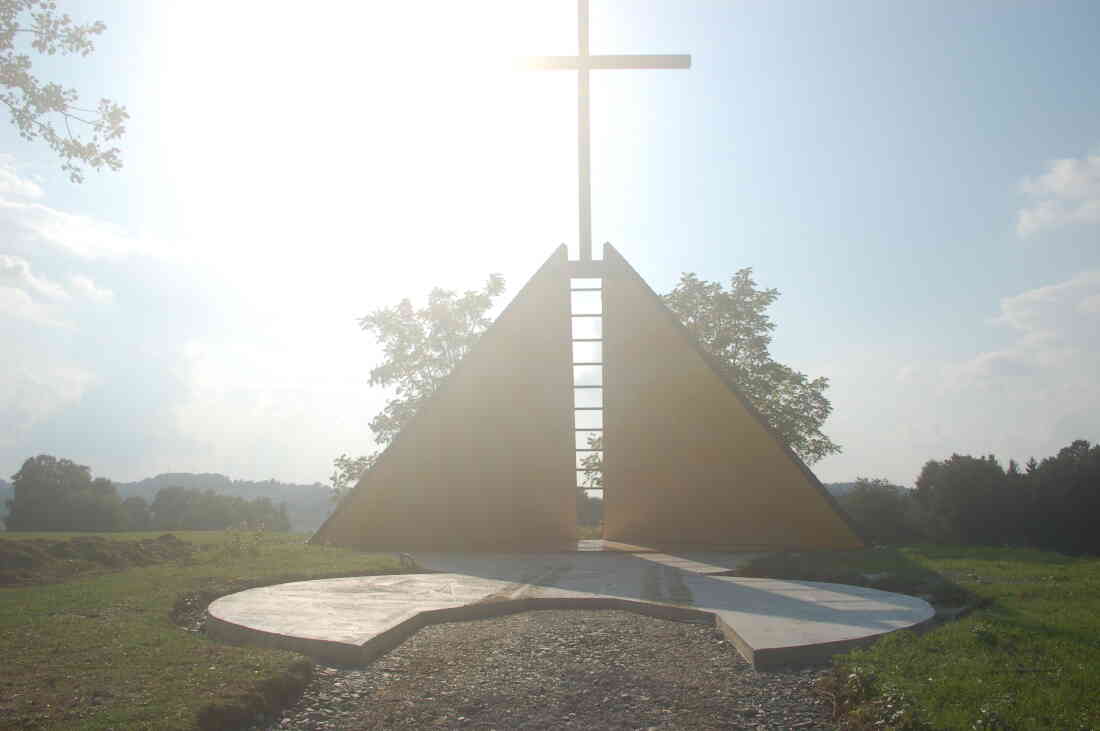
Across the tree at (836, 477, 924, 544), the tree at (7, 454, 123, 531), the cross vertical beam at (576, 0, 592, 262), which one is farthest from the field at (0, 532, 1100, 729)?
the tree at (7, 454, 123, 531)

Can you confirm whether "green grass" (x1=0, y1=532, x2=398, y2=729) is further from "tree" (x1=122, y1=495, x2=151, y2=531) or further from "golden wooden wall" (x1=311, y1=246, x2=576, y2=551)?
"tree" (x1=122, y1=495, x2=151, y2=531)

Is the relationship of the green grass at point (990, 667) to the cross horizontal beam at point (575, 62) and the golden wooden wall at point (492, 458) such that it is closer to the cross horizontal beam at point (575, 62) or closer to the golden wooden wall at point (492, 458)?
the golden wooden wall at point (492, 458)

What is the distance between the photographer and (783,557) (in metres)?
10.8

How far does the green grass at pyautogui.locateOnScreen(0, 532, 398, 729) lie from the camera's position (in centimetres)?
369

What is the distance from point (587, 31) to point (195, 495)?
21452 mm

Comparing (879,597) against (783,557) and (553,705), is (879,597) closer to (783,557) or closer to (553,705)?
(783,557)

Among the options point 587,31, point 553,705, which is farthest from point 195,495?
point 553,705

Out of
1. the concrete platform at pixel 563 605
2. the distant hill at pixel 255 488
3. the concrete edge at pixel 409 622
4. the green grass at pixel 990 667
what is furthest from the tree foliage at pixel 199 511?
the green grass at pixel 990 667

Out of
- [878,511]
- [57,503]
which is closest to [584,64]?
[878,511]

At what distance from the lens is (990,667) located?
4363 mm

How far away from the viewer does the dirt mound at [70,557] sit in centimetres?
817

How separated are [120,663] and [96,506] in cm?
2218

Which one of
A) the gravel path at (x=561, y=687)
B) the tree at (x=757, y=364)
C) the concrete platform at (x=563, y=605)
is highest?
the tree at (x=757, y=364)

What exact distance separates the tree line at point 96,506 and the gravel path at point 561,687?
17404 mm
